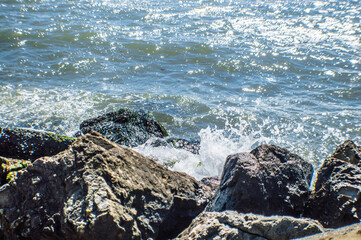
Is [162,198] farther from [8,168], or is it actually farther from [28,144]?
[28,144]

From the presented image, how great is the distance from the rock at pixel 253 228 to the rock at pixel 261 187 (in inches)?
28.2

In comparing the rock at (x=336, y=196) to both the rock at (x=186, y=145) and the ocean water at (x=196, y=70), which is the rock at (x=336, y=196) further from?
the rock at (x=186, y=145)

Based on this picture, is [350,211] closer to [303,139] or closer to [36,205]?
[36,205]

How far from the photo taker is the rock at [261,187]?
3678 millimetres

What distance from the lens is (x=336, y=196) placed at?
3.73 metres

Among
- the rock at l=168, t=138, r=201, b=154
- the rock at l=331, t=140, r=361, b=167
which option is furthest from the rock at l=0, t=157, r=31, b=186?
the rock at l=331, t=140, r=361, b=167

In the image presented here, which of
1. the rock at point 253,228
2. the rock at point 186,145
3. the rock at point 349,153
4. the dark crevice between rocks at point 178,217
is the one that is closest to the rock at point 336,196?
the rock at point 349,153

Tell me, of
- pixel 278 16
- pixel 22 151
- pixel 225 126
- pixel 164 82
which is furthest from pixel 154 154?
pixel 278 16

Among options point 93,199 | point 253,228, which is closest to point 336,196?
point 253,228

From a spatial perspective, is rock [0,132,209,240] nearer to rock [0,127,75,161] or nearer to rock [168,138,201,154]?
rock [0,127,75,161]

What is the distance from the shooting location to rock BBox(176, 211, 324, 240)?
107 inches

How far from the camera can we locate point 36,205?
131 inches

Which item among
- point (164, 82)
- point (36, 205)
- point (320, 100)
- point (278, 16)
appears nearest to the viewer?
point (36, 205)

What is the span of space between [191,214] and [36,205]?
1417mm
